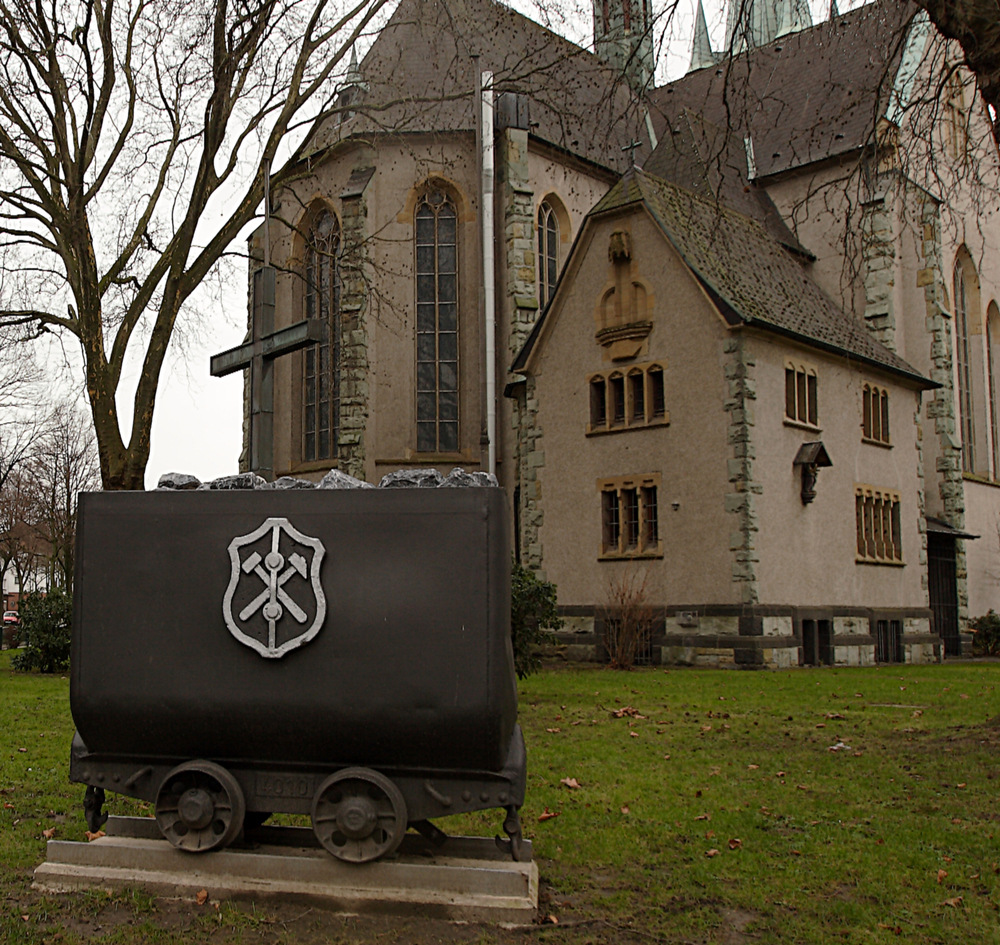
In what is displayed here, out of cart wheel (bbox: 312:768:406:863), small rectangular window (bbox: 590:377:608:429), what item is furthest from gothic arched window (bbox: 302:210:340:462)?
cart wheel (bbox: 312:768:406:863)

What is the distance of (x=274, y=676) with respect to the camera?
4.61m

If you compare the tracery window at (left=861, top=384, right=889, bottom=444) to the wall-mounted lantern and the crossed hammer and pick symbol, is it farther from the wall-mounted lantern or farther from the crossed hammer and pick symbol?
the crossed hammer and pick symbol

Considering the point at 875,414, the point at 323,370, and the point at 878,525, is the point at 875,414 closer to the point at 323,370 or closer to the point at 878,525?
the point at 878,525

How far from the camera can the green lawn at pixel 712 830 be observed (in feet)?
14.8

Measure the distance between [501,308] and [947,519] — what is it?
531 inches

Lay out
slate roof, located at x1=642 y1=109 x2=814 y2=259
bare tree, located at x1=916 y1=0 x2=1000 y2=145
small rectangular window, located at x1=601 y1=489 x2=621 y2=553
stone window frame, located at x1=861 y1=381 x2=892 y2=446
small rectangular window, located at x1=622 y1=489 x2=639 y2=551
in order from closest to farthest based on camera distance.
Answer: bare tree, located at x1=916 y1=0 x2=1000 y2=145, small rectangular window, located at x1=622 y1=489 x2=639 y2=551, small rectangular window, located at x1=601 y1=489 x2=621 y2=553, stone window frame, located at x1=861 y1=381 x2=892 y2=446, slate roof, located at x1=642 y1=109 x2=814 y2=259

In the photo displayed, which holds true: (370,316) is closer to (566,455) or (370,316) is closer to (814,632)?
(566,455)

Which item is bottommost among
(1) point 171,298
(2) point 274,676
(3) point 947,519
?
(2) point 274,676

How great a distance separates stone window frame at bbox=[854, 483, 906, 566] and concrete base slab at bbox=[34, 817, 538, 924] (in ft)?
66.9

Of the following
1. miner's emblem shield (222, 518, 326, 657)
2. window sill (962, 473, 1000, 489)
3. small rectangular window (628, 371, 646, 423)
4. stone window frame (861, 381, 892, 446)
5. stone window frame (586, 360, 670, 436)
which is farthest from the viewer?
window sill (962, 473, 1000, 489)

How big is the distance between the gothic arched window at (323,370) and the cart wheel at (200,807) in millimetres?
25088

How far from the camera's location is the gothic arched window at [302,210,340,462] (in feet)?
98.7

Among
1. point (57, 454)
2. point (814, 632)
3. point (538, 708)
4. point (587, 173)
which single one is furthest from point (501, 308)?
point (57, 454)

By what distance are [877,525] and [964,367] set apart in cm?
1101
